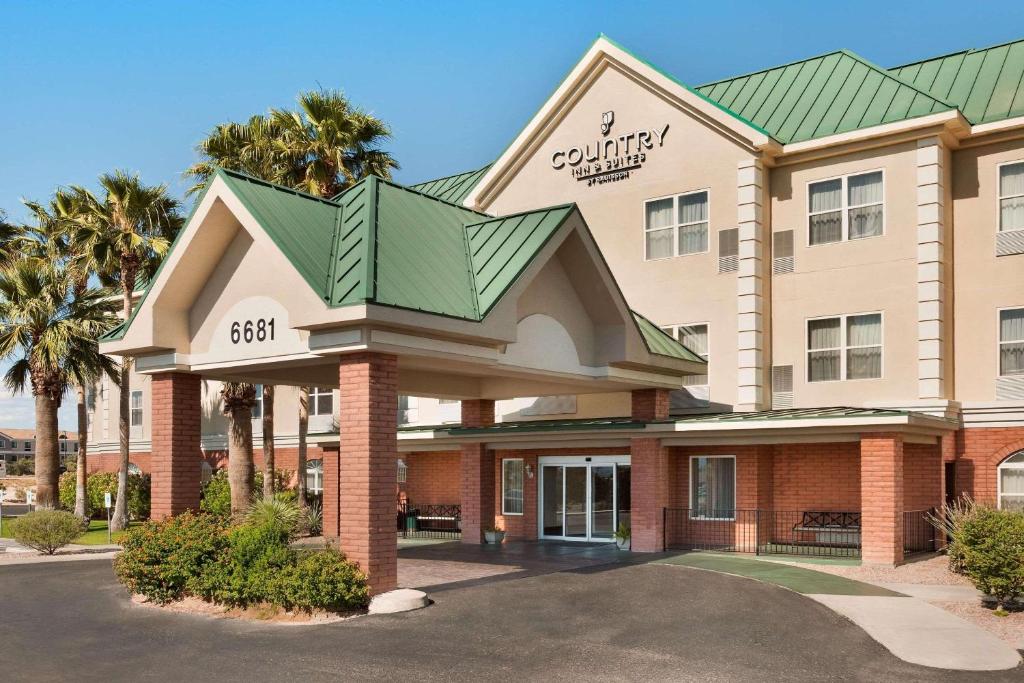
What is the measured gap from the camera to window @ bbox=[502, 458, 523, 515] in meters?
31.2

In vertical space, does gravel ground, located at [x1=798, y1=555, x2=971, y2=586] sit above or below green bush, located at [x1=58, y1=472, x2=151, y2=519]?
above

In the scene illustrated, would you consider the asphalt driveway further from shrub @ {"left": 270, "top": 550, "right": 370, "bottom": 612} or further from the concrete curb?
shrub @ {"left": 270, "top": 550, "right": 370, "bottom": 612}

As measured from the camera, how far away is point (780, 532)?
27.4 meters

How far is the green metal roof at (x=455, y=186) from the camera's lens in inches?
1419

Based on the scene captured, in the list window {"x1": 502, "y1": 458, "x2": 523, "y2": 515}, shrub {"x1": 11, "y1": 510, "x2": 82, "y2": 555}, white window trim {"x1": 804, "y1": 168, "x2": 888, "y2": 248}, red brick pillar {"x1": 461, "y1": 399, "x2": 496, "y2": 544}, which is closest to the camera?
white window trim {"x1": 804, "y1": 168, "x2": 888, "y2": 248}

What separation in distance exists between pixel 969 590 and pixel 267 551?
12834mm

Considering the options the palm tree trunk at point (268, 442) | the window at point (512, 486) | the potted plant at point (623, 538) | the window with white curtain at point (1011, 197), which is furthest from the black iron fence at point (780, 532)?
the palm tree trunk at point (268, 442)

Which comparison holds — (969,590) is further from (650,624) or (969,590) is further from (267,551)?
(267,551)

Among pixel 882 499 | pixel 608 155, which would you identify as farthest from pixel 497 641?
pixel 608 155

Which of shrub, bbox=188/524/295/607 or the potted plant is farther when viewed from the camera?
the potted plant

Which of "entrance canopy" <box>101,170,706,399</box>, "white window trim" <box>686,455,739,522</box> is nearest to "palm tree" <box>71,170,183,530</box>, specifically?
"entrance canopy" <box>101,170,706,399</box>

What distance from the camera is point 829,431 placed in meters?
23.6

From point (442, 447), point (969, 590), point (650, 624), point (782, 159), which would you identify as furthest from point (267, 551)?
point (782, 159)

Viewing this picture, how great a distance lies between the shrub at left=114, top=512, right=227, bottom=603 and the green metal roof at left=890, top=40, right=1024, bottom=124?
20616 millimetres
